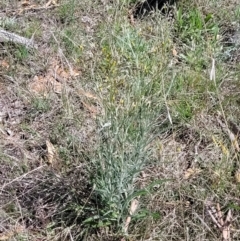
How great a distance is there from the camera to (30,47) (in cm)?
327

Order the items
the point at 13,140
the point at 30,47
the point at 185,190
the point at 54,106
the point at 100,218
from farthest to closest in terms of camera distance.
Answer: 1. the point at 30,47
2. the point at 54,106
3. the point at 13,140
4. the point at 185,190
5. the point at 100,218

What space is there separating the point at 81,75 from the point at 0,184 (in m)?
0.91

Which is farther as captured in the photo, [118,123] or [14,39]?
[14,39]

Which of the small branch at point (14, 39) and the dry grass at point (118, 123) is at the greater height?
the small branch at point (14, 39)

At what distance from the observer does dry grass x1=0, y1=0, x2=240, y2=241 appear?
2.23 metres

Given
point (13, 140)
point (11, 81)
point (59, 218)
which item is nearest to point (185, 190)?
point (59, 218)

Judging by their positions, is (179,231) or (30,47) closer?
(179,231)

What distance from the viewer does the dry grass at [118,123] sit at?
7.30 ft

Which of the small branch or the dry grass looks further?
the small branch

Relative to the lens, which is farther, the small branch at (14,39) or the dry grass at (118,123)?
the small branch at (14,39)

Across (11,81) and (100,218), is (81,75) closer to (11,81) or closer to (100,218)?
(11,81)

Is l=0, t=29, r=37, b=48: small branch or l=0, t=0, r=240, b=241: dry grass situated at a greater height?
l=0, t=29, r=37, b=48: small branch

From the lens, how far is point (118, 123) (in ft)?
7.05

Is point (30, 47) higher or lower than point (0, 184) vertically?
higher
